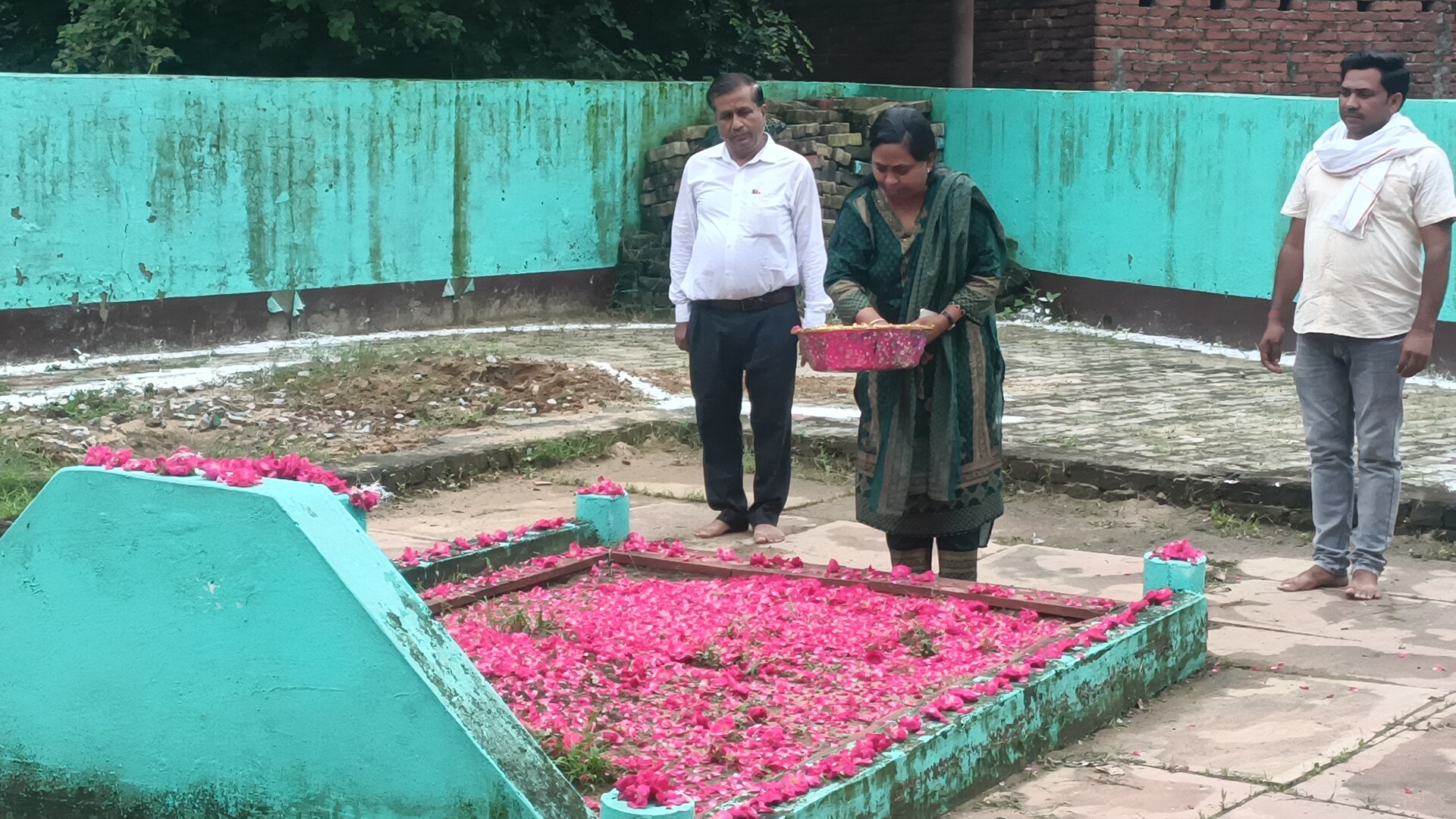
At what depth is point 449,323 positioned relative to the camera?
13.7 meters

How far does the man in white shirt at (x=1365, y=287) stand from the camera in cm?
568

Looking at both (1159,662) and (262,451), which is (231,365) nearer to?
(262,451)

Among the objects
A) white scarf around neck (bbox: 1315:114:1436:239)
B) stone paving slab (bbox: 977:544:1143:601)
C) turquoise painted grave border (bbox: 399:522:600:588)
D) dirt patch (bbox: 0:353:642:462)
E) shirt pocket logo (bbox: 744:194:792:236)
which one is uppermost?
white scarf around neck (bbox: 1315:114:1436:239)

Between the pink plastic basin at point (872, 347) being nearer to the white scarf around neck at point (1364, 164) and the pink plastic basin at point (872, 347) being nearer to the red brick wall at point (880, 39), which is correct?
the white scarf around neck at point (1364, 164)

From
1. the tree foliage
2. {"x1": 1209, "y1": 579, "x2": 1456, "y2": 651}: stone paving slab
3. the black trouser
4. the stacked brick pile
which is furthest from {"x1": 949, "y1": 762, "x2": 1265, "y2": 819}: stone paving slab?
the tree foliage

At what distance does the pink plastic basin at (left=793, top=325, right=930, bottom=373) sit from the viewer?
4.96m

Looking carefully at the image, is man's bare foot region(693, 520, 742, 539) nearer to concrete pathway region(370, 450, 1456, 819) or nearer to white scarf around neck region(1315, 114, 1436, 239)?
concrete pathway region(370, 450, 1456, 819)

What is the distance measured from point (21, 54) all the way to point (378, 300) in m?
5.92

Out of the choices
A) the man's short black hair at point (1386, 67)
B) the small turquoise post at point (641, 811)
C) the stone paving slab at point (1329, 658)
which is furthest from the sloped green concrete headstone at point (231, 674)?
the man's short black hair at point (1386, 67)

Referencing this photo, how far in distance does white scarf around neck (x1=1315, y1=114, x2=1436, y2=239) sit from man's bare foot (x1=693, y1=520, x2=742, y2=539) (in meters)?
2.69

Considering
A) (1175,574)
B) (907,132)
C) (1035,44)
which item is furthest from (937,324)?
(1035,44)

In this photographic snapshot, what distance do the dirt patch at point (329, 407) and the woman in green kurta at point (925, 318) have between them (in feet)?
12.0

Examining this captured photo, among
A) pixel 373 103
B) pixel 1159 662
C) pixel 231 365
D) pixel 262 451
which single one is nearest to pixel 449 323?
pixel 373 103

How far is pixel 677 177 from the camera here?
14.4 meters
